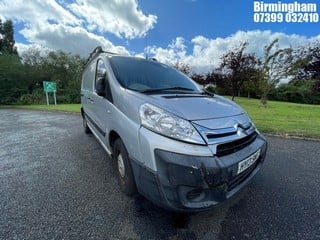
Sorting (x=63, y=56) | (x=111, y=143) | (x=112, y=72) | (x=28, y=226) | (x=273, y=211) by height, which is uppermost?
(x=63, y=56)

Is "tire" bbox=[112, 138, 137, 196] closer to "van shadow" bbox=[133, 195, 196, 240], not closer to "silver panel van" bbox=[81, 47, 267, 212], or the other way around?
"silver panel van" bbox=[81, 47, 267, 212]

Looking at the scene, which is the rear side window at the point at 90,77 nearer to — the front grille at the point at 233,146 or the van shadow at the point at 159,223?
the van shadow at the point at 159,223

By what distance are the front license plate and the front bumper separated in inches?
4.0

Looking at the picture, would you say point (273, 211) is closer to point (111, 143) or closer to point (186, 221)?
point (186, 221)

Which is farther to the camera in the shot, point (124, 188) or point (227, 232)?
point (124, 188)

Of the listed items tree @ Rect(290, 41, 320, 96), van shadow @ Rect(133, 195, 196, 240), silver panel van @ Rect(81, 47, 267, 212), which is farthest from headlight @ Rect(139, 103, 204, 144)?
tree @ Rect(290, 41, 320, 96)

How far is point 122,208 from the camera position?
215cm

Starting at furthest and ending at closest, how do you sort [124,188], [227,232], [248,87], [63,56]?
1. [63,56]
2. [248,87]
3. [124,188]
4. [227,232]

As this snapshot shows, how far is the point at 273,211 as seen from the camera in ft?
6.96

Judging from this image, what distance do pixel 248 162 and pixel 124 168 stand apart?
1.32m

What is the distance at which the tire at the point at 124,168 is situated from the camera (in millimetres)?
2135

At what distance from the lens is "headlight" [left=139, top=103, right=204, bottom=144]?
5.62 feet

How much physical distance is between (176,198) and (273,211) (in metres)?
1.27

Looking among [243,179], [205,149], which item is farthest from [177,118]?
[243,179]
